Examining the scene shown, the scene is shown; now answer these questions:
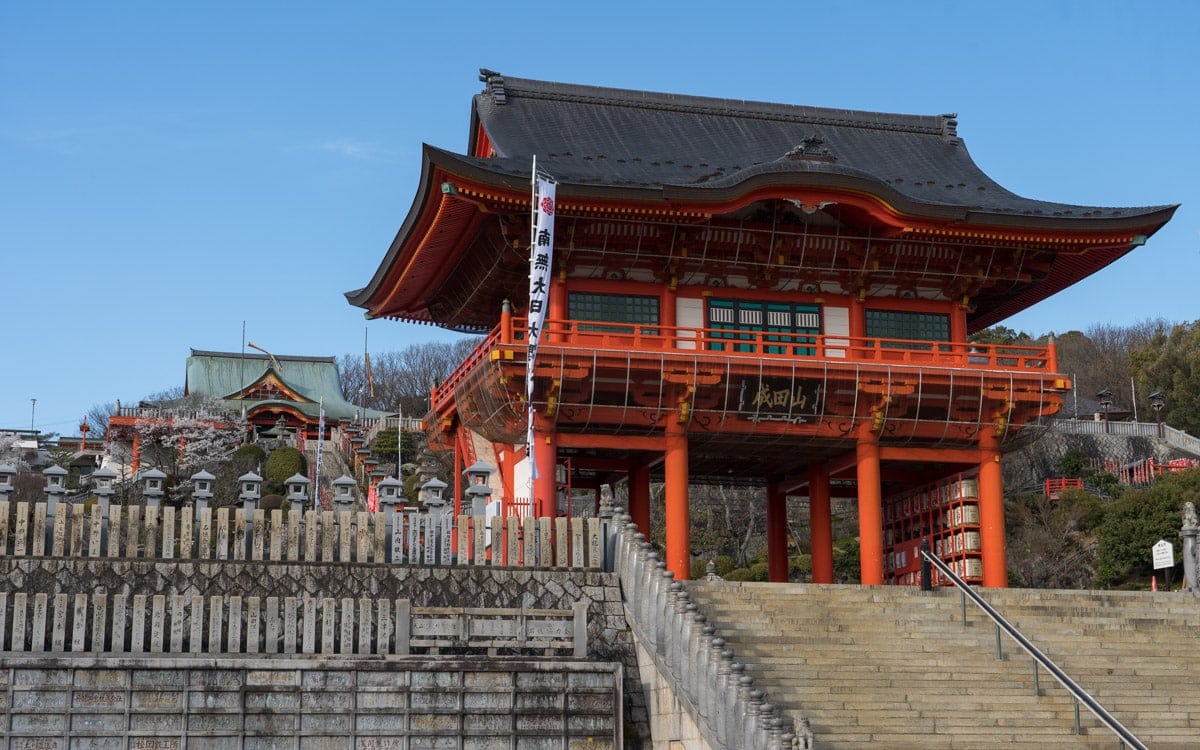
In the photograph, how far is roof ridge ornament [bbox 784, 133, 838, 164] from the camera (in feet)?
82.5

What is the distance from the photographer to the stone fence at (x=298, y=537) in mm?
16328

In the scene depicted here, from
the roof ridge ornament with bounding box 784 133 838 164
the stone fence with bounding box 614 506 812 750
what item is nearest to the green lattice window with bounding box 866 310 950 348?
the roof ridge ornament with bounding box 784 133 838 164

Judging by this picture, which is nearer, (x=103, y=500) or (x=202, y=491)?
(x=103, y=500)

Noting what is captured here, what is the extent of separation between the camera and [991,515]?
2584 centimetres

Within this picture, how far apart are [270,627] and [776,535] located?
16.2 meters

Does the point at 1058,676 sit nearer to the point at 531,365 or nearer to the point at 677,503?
the point at 677,503

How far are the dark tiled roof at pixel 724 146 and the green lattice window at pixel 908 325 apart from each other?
223 cm

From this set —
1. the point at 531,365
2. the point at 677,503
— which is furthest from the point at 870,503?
the point at 531,365

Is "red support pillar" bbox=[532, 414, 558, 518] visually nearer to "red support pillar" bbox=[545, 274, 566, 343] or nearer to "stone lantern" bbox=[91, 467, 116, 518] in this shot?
"red support pillar" bbox=[545, 274, 566, 343]

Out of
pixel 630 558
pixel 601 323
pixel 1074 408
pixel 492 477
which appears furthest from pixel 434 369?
pixel 630 558

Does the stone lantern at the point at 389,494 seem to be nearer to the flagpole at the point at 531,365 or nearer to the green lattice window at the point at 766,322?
the flagpole at the point at 531,365

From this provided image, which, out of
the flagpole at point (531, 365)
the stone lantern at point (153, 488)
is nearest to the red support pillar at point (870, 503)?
the flagpole at point (531, 365)

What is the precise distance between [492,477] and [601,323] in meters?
6.12

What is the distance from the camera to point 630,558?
17.3 metres
